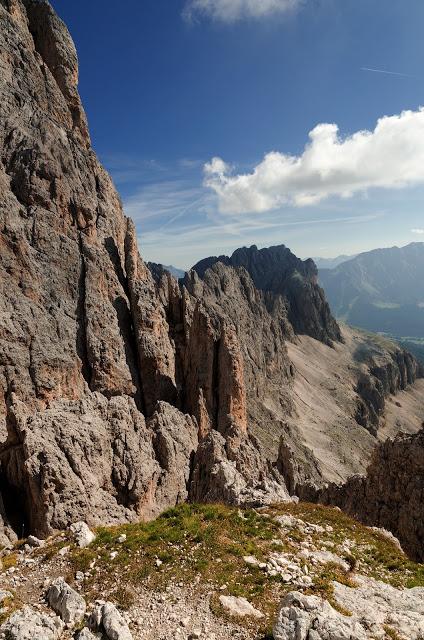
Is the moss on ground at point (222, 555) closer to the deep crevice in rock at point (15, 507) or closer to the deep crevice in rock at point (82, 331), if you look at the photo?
the deep crevice in rock at point (15, 507)

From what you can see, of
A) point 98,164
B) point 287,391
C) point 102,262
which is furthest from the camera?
point 287,391

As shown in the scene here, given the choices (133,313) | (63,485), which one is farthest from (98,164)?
(63,485)

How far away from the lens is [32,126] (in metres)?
67.4

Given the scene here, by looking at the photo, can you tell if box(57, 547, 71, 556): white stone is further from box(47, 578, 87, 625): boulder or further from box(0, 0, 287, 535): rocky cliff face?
box(0, 0, 287, 535): rocky cliff face

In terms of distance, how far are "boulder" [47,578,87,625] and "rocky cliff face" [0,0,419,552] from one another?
17992mm

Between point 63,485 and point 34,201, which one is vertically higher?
point 34,201

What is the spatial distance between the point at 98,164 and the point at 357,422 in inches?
6250

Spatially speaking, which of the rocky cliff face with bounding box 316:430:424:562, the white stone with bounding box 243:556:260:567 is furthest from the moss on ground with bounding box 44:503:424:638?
the rocky cliff face with bounding box 316:430:424:562

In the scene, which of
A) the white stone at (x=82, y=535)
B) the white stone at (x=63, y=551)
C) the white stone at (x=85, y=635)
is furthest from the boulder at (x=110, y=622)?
the white stone at (x=82, y=535)

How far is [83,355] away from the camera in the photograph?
5766cm

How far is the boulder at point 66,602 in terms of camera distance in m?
15.4

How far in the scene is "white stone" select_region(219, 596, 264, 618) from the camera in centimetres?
1599

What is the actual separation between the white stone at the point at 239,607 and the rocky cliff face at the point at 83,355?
49.8ft

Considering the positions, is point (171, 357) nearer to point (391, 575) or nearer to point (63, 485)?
point (63, 485)
